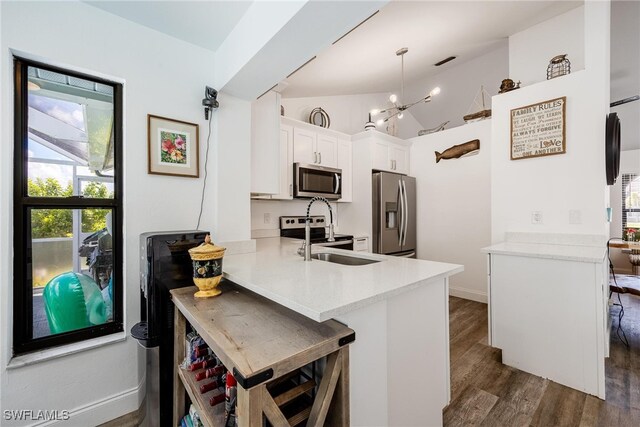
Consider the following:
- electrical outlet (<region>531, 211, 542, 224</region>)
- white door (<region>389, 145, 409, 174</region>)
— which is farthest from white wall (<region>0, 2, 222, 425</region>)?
electrical outlet (<region>531, 211, 542, 224</region>)

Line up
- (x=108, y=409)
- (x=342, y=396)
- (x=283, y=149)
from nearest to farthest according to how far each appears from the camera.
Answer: (x=342, y=396)
(x=108, y=409)
(x=283, y=149)

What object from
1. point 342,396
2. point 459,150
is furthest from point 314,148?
point 342,396

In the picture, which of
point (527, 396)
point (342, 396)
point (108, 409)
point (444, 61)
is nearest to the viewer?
point (342, 396)

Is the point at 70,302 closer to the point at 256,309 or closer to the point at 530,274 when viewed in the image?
the point at 256,309

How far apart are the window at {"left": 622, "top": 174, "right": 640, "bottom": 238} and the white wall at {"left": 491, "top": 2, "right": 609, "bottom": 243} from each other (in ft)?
14.2

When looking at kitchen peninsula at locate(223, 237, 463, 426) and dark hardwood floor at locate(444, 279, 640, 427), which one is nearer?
kitchen peninsula at locate(223, 237, 463, 426)

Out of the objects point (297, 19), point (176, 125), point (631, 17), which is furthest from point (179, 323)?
point (631, 17)

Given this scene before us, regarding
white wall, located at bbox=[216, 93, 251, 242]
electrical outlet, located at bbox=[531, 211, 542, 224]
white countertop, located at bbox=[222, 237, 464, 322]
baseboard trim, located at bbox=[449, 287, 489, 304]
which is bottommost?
baseboard trim, located at bbox=[449, 287, 489, 304]

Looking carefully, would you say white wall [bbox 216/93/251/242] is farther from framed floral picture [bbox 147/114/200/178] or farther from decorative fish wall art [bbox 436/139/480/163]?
decorative fish wall art [bbox 436/139/480/163]

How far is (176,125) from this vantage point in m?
1.81

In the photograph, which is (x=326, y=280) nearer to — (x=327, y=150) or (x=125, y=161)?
(x=125, y=161)

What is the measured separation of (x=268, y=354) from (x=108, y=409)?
4.99ft

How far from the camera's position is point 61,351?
1458 mm

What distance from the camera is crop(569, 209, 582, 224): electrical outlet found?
86.0 inches
